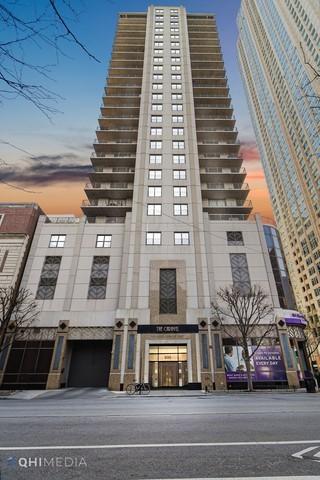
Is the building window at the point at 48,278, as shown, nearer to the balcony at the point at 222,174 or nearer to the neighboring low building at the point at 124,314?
the neighboring low building at the point at 124,314

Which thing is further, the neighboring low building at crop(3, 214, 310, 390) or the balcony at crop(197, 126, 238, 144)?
the balcony at crop(197, 126, 238, 144)

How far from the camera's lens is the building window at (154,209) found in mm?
32906

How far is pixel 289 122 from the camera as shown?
3720 inches

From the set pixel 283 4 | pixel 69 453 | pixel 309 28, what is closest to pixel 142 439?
pixel 69 453

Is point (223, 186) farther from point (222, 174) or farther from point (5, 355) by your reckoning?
point (5, 355)

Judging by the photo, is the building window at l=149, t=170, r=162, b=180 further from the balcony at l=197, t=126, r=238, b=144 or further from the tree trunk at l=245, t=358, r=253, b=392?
the tree trunk at l=245, t=358, r=253, b=392

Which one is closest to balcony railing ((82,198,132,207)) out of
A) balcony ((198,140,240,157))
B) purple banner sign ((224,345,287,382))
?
balcony ((198,140,240,157))

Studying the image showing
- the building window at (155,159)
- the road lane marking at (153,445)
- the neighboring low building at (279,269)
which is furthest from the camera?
the building window at (155,159)

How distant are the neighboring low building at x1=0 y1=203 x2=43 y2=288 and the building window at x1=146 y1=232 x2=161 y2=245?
560 inches

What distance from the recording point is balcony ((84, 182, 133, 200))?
3638 centimetres

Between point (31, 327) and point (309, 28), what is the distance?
9953 cm

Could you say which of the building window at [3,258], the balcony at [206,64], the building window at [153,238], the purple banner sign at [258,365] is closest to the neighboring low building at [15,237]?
the building window at [3,258]

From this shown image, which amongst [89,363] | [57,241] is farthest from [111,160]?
[89,363]

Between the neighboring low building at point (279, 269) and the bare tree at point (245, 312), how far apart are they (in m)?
3.11
